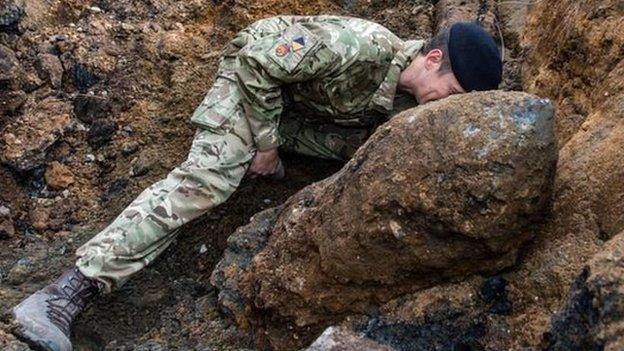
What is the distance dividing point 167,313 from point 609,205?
5.09 ft

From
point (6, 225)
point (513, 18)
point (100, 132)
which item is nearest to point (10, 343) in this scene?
point (6, 225)

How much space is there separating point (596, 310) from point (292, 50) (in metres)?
1.59

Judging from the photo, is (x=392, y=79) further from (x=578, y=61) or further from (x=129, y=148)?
(x=129, y=148)

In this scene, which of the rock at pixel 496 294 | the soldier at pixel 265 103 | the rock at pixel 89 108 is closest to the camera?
the rock at pixel 496 294

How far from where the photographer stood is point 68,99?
382 centimetres

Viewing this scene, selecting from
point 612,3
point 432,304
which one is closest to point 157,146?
point 432,304

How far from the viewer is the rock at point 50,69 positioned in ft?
12.6

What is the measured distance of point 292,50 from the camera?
2947mm

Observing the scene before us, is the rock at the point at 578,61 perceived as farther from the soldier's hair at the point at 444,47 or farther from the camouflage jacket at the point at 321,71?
the camouflage jacket at the point at 321,71

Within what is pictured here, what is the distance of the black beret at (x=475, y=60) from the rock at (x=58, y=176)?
1727 millimetres

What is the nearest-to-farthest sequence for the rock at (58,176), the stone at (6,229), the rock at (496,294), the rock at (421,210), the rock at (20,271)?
the rock at (421,210)
the rock at (496,294)
the rock at (20,271)
the stone at (6,229)
the rock at (58,176)

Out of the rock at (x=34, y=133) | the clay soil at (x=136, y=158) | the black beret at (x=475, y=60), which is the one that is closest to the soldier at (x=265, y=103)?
the black beret at (x=475, y=60)

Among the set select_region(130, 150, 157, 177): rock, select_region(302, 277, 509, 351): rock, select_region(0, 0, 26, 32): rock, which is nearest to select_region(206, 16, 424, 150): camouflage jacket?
select_region(130, 150, 157, 177): rock

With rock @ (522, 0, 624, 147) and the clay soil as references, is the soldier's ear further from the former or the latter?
the clay soil
